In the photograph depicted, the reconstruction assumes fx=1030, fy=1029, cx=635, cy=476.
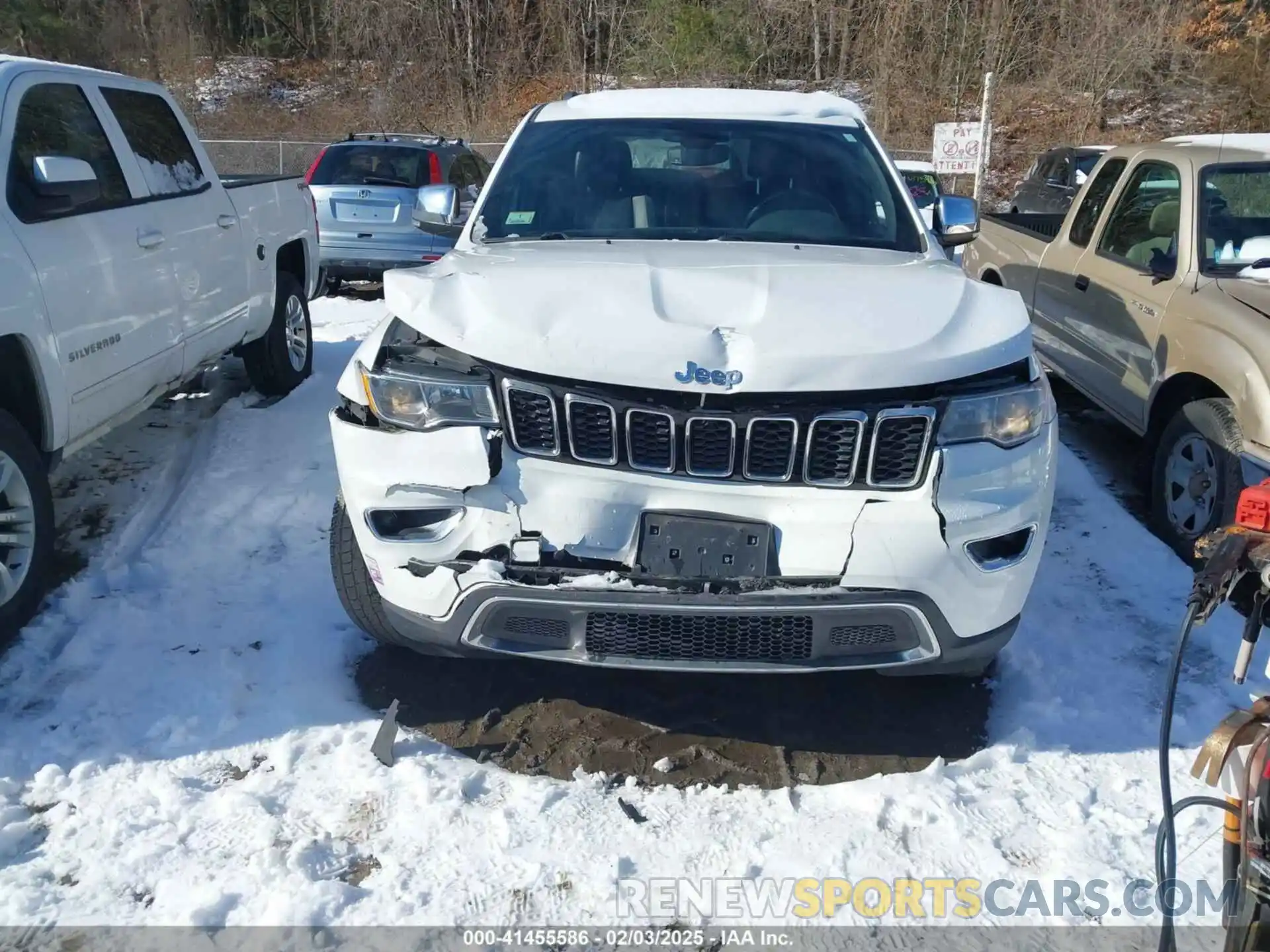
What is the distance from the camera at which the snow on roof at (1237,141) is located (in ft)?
16.6

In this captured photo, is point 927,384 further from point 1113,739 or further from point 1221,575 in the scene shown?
point 1113,739

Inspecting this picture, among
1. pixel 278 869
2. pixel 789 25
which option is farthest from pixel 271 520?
pixel 789 25

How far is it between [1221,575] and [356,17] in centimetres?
3725

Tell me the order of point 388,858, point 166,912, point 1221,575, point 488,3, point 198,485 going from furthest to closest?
point 488,3, point 198,485, point 388,858, point 166,912, point 1221,575

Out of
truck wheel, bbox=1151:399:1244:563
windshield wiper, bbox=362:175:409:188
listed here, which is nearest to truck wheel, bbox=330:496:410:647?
truck wheel, bbox=1151:399:1244:563

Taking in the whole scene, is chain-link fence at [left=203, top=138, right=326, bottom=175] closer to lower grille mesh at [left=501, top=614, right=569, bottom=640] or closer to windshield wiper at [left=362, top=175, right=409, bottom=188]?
windshield wiper at [left=362, top=175, right=409, bottom=188]

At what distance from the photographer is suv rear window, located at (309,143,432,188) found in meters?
10.5

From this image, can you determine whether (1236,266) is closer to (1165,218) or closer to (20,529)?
(1165,218)

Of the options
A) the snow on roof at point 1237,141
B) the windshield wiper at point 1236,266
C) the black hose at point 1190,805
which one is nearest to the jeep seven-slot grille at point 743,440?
the black hose at point 1190,805

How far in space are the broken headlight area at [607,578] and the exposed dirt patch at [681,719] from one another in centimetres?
66

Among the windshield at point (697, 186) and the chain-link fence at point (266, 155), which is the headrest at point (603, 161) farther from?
the chain-link fence at point (266, 155)

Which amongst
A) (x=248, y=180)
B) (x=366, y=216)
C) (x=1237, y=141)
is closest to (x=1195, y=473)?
(x=1237, y=141)

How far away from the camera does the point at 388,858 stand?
2.64 m

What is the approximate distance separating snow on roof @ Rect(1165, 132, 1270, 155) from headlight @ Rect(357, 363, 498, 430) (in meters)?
4.28
